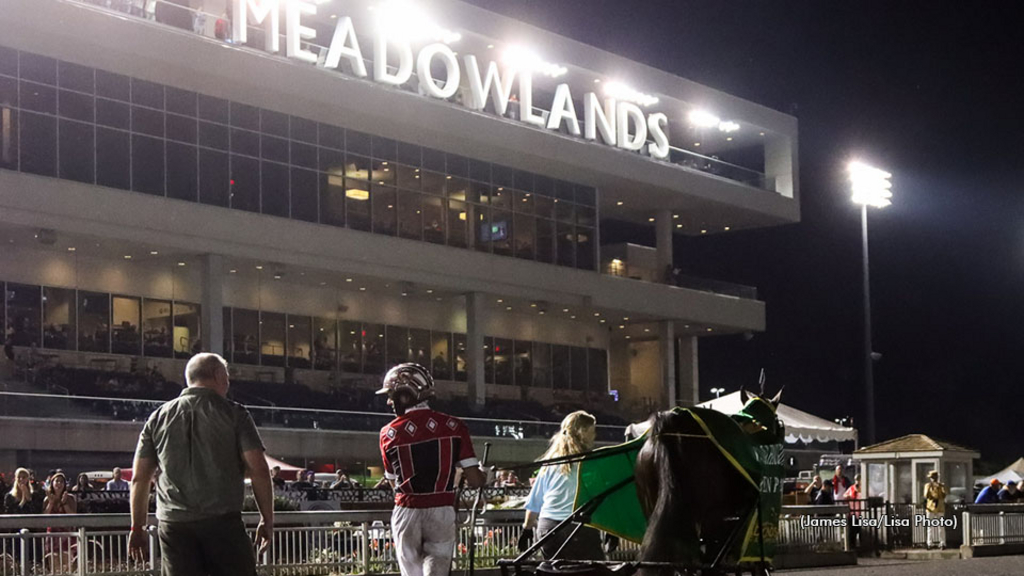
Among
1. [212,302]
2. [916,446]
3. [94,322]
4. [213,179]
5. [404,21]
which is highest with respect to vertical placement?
[404,21]

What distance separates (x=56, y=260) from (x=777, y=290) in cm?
5030

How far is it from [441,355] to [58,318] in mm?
16411

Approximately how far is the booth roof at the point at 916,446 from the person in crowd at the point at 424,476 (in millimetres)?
19913

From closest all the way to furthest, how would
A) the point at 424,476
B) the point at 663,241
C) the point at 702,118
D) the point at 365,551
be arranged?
the point at 424,476 < the point at 365,551 < the point at 702,118 < the point at 663,241

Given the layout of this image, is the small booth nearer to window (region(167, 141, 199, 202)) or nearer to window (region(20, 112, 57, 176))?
window (region(167, 141, 199, 202))

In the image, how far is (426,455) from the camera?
8.91 m

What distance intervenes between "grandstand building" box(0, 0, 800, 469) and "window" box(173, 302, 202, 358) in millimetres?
88

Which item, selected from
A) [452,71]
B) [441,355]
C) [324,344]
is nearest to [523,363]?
[441,355]

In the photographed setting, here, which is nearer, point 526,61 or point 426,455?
point 426,455

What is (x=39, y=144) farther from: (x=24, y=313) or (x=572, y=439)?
(x=572, y=439)

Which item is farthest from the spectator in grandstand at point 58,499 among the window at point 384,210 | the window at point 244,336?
the window at point 384,210

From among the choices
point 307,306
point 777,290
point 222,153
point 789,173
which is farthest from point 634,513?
point 777,290

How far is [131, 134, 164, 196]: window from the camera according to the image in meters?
38.6

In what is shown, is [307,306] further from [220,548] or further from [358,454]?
[220,548]
